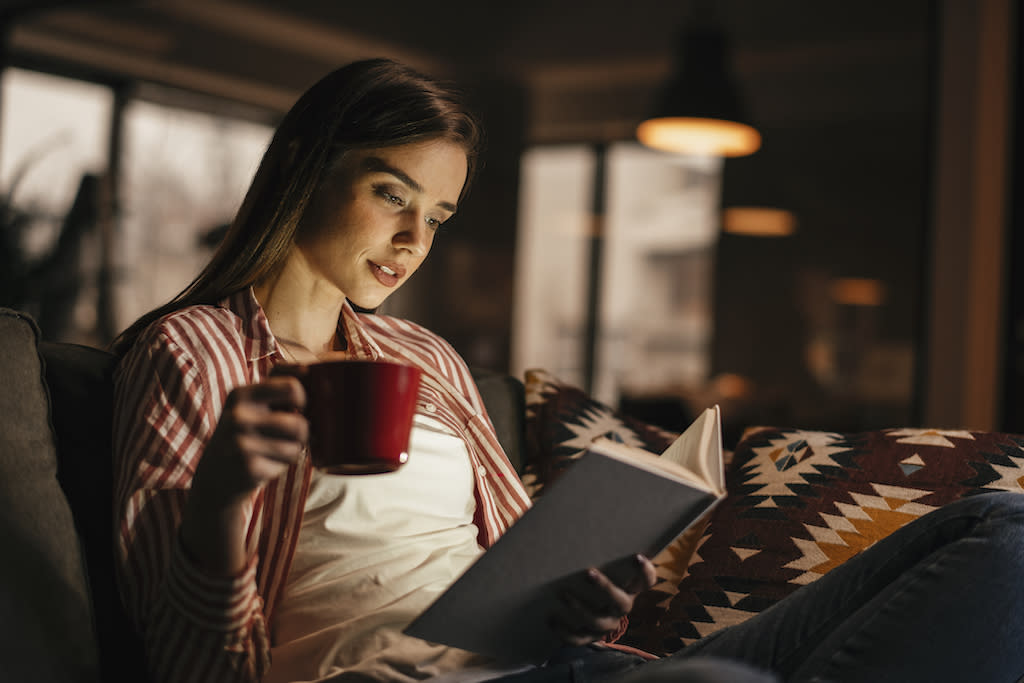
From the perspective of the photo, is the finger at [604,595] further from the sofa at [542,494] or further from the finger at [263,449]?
the sofa at [542,494]

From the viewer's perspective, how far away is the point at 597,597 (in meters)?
0.88

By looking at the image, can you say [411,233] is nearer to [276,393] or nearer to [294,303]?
[294,303]

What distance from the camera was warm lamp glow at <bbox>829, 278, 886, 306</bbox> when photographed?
295 cm

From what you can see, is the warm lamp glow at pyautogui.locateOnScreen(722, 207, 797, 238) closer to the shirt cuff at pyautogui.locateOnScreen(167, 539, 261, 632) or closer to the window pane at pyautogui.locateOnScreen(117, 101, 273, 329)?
the window pane at pyautogui.locateOnScreen(117, 101, 273, 329)

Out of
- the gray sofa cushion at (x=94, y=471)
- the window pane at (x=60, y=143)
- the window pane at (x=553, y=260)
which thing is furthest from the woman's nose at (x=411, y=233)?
the window pane at (x=60, y=143)

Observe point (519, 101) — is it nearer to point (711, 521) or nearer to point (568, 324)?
point (568, 324)

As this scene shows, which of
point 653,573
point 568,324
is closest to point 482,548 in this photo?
point 653,573

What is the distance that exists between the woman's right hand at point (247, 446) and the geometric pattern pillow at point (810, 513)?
0.73 m

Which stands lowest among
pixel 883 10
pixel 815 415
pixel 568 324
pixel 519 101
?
pixel 815 415

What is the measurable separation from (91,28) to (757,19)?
2927mm

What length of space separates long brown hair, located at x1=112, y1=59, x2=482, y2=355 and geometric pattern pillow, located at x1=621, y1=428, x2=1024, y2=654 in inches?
26.0

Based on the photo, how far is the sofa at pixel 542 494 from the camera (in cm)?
96

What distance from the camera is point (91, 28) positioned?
14.2ft

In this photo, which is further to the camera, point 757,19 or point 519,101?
point 519,101
